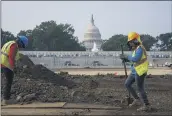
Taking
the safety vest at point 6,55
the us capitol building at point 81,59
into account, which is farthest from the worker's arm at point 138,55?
the us capitol building at point 81,59

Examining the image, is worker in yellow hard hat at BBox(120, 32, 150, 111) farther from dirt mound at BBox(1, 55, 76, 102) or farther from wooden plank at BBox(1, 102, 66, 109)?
dirt mound at BBox(1, 55, 76, 102)

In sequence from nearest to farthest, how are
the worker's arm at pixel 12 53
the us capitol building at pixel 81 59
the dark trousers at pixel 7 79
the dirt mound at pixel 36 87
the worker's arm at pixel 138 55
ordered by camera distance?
the worker's arm at pixel 138 55 → the worker's arm at pixel 12 53 → the dark trousers at pixel 7 79 → the dirt mound at pixel 36 87 → the us capitol building at pixel 81 59

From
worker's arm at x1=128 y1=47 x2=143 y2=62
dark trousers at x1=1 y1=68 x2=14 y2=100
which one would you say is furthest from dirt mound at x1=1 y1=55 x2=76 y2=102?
worker's arm at x1=128 y1=47 x2=143 y2=62

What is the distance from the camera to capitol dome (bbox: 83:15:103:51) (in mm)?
112688

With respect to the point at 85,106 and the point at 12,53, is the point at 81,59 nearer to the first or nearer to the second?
the point at 12,53

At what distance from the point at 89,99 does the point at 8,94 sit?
7.03ft

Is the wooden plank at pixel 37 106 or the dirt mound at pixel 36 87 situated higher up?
the dirt mound at pixel 36 87

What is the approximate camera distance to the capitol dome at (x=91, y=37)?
370ft

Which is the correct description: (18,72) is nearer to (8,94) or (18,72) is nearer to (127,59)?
(8,94)

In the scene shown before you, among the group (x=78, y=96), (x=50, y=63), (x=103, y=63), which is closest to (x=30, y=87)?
(x=78, y=96)

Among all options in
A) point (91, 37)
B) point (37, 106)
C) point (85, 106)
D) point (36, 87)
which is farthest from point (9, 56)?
point (91, 37)

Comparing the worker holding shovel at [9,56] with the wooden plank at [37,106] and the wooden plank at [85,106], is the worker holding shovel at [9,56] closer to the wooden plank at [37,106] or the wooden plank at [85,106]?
the wooden plank at [37,106]

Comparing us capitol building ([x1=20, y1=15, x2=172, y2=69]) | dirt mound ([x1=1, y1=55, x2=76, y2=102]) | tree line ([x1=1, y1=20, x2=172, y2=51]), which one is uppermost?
tree line ([x1=1, y1=20, x2=172, y2=51])

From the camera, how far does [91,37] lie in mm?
114750
